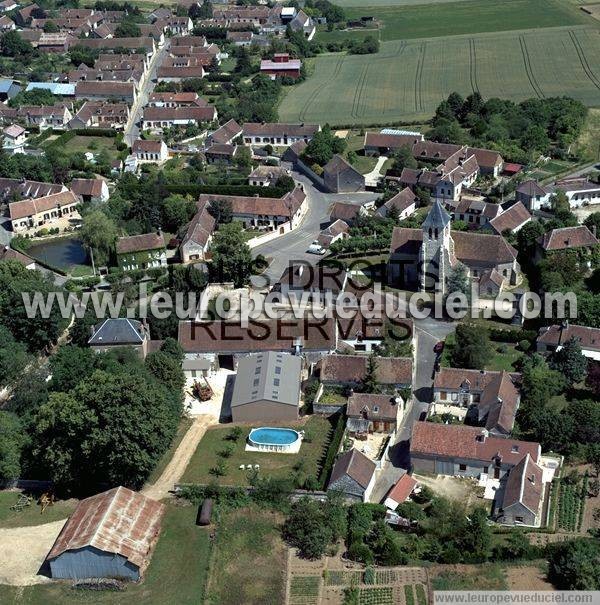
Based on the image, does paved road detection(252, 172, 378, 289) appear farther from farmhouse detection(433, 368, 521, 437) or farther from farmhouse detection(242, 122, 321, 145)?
farmhouse detection(433, 368, 521, 437)

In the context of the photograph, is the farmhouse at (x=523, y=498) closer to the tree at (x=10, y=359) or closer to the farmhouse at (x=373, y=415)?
the farmhouse at (x=373, y=415)

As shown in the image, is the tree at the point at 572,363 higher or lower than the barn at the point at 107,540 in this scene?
higher

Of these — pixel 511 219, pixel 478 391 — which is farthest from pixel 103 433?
pixel 511 219

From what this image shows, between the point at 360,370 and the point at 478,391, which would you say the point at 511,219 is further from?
the point at 360,370

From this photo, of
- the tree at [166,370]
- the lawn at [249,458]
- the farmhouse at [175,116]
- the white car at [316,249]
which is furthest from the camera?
the farmhouse at [175,116]

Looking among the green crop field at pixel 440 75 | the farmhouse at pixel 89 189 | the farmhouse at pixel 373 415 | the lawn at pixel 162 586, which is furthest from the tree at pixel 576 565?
the green crop field at pixel 440 75

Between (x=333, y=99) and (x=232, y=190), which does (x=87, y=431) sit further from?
(x=333, y=99)

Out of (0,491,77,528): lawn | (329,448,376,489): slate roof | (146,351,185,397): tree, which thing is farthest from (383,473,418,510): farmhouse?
(0,491,77,528): lawn
